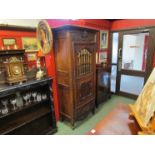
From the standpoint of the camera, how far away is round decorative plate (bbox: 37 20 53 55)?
1741 mm

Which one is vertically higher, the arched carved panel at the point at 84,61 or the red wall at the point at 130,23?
the red wall at the point at 130,23

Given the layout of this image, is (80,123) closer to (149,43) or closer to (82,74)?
(82,74)

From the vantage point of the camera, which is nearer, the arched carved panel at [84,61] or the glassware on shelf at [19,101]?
the glassware on shelf at [19,101]

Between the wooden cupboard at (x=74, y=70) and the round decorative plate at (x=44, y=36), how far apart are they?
0.36 m

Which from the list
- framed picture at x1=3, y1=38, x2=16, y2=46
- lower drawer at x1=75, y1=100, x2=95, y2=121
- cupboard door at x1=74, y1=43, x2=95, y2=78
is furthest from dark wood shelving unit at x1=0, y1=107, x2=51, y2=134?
framed picture at x1=3, y1=38, x2=16, y2=46

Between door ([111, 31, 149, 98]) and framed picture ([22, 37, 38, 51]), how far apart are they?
8.67 feet

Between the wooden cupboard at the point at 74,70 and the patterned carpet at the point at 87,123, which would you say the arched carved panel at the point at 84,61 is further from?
the patterned carpet at the point at 87,123

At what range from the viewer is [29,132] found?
6.70 feet

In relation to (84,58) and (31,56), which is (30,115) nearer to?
(31,56)

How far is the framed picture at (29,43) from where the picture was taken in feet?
6.61

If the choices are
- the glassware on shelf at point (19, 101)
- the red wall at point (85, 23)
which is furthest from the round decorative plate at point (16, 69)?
the red wall at point (85, 23)

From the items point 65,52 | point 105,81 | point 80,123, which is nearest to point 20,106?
point 65,52

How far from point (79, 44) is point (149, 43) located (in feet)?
6.94

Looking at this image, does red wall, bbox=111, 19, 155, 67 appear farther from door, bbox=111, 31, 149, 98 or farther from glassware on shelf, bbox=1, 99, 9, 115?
glassware on shelf, bbox=1, 99, 9, 115
